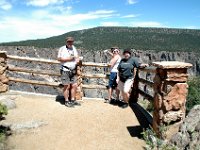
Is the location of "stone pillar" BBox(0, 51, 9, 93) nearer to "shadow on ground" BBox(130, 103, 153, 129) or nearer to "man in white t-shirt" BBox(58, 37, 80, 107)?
"man in white t-shirt" BBox(58, 37, 80, 107)

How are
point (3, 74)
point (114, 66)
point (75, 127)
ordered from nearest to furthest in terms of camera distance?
point (75, 127) → point (114, 66) → point (3, 74)

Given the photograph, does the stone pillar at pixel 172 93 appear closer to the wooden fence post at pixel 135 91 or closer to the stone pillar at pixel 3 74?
the wooden fence post at pixel 135 91

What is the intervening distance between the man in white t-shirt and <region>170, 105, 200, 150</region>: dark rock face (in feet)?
14.1

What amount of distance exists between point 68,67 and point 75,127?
7.14 feet

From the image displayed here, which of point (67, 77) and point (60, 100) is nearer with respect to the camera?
point (67, 77)

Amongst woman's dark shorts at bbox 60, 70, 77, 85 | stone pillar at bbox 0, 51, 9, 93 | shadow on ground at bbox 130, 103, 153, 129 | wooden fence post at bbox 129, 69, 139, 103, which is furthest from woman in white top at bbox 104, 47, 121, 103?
stone pillar at bbox 0, 51, 9, 93

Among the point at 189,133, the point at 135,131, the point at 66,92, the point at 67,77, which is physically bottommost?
the point at 135,131

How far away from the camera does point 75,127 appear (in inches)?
345

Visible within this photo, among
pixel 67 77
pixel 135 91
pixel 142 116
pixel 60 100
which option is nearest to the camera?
pixel 142 116

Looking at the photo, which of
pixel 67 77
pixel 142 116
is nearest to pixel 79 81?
pixel 67 77

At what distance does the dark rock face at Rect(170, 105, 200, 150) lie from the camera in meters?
6.36

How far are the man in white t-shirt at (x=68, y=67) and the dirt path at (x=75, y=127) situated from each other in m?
0.45

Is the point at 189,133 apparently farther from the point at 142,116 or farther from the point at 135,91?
the point at 135,91

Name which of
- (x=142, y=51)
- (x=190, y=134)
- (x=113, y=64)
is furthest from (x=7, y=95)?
(x=142, y=51)
